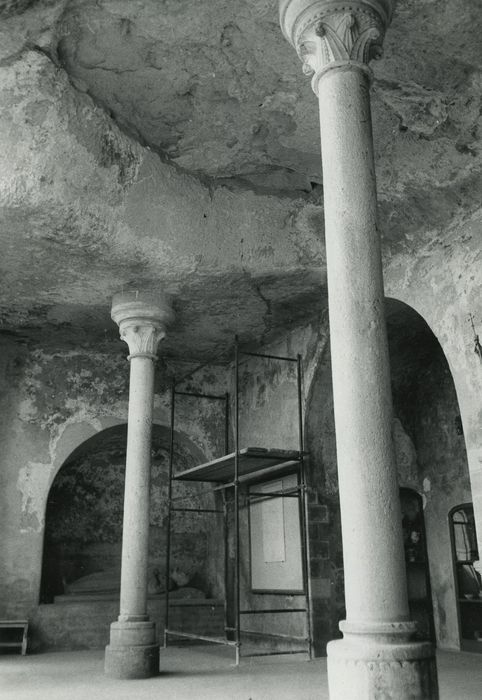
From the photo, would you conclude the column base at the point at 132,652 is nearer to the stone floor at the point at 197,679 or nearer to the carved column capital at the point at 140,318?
the stone floor at the point at 197,679

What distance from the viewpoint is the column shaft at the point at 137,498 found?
25.3 feet

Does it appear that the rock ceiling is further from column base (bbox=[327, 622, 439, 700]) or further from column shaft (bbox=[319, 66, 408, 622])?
column base (bbox=[327, 622, 439, 700])

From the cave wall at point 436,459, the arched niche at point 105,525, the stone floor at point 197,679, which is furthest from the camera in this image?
the arched niche at point 105,525

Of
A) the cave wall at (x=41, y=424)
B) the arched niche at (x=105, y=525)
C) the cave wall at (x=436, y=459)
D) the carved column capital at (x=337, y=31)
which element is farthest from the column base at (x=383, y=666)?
the arched niche at (x=105, y=525)

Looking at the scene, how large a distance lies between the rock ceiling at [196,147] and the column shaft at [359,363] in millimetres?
1564

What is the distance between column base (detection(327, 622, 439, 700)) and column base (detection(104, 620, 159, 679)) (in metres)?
4.61

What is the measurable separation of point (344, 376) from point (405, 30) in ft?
10.0

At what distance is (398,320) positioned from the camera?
355 inches

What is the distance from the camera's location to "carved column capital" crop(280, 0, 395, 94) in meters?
4.34

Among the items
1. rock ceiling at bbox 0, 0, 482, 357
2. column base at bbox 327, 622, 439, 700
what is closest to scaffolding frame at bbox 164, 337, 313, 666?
rock ceiling at bbox 0, 0, 482, 357

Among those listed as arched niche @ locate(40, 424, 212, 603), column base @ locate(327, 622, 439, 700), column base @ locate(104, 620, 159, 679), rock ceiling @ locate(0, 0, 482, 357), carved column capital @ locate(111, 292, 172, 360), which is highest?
rock ceiling @ locate(0, 0, 482, 357)

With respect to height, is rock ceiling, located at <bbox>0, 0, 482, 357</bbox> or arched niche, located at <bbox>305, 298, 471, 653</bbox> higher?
rock ceiling, located at <bbox>0, 0, 482, 357</bbox>

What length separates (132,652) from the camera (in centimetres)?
741

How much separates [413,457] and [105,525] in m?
5.09
